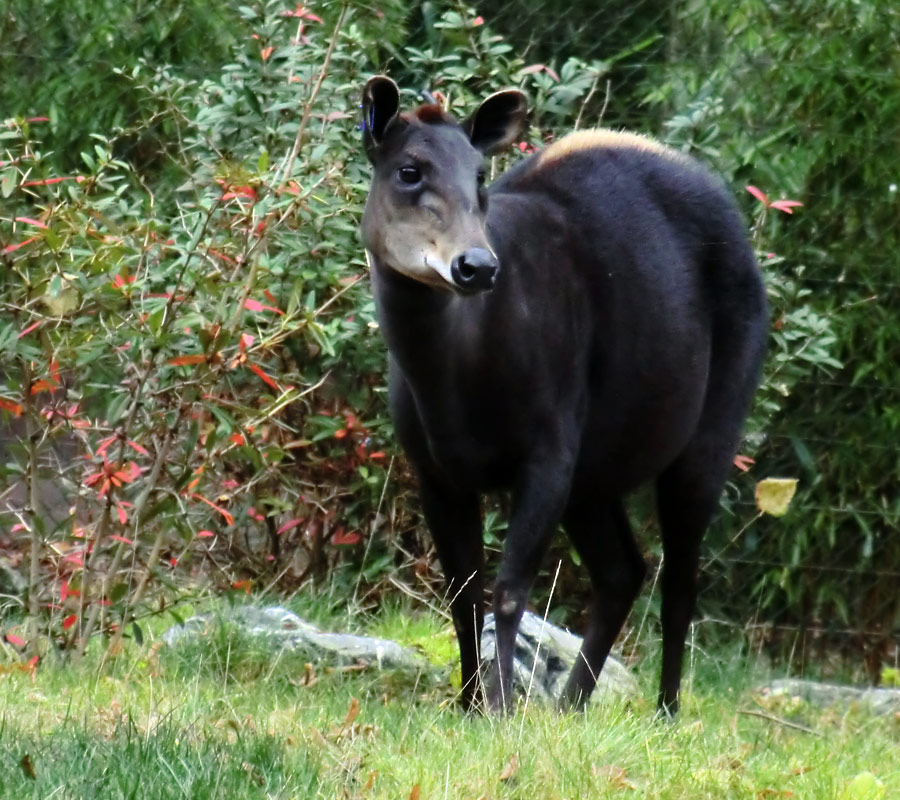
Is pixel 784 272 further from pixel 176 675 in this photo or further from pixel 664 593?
pixel 176 675

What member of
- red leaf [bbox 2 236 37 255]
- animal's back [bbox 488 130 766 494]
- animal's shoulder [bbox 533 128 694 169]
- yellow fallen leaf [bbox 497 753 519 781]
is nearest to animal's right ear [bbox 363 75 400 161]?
animal's back [bbox 488 130 766 494]

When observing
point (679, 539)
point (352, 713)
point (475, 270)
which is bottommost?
point (352, 713)

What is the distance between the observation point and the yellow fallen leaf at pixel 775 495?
6.00m

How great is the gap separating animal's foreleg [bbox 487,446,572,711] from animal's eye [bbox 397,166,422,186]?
0.86 m

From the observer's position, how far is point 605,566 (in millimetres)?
5258

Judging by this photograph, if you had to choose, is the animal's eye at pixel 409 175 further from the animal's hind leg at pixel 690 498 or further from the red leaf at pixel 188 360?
the animal's hind leg at pixel 690 498

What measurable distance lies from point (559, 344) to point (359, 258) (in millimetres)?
1711

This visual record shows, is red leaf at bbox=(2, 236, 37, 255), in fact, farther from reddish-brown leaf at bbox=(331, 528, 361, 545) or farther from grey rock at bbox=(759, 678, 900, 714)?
grey rock at bbox=(759, 678, 900, 714)

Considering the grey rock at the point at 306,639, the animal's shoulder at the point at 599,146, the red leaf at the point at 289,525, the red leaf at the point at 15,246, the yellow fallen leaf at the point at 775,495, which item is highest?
the animal's shoulder at the point at 599,146

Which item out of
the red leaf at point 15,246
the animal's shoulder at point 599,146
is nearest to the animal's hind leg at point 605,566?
the animal's shoulder at point 599,146

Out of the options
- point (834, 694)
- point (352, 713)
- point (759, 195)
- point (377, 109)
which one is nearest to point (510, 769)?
point (352, 713)

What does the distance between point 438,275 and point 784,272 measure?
3249 millimetres

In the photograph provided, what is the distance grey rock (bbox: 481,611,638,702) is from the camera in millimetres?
5227

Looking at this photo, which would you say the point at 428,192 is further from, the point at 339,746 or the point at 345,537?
the point at 345,537
